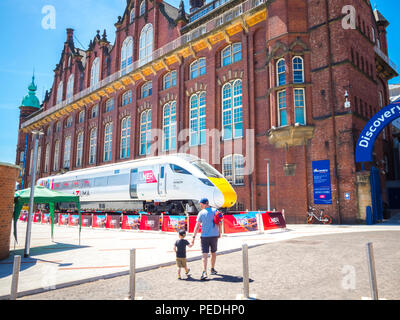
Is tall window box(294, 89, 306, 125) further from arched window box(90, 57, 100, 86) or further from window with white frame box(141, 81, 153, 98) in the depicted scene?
arched window box(90, 57, 100, 86)

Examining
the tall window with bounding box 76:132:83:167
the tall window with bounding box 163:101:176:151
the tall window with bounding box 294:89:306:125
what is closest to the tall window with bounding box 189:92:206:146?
the tall window with bounding box 163:101:176:151

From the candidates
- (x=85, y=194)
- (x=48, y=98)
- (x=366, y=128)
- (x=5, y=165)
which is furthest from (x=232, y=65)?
(x=48, y=98)

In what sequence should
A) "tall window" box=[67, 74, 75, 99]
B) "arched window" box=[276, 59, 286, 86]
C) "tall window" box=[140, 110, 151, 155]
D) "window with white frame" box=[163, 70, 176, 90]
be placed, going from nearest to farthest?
"arched window" box=[276, 59, 286, 86] → "window with white frame" box=[163, 70, 176, 90] → "tall window" box=[140, 110, 151, 155] → "tall window" box=[67, 74, 75, 99]

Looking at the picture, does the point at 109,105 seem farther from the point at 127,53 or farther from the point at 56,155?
the point at 56,155

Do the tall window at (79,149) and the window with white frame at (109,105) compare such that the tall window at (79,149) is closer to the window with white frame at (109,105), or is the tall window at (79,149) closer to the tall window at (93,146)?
the tall window at (93,146)

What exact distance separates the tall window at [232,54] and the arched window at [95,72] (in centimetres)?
2260

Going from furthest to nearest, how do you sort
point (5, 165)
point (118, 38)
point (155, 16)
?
point (118, 38)
point (155, 16)
point (5, 165)

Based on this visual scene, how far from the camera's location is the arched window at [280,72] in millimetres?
22203

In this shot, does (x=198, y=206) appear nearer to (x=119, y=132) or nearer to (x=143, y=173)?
(x=143, y=173)

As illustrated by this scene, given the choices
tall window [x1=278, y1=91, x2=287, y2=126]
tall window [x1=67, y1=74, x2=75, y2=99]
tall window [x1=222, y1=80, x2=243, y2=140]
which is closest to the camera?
tall window [x1=278, y1=91, x2=287, y2=126]

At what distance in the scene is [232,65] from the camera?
26094 mm

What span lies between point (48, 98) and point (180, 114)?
1475 inches

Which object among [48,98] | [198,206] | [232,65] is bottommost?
[198,206]

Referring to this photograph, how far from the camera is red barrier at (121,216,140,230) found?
1795 centimetres
